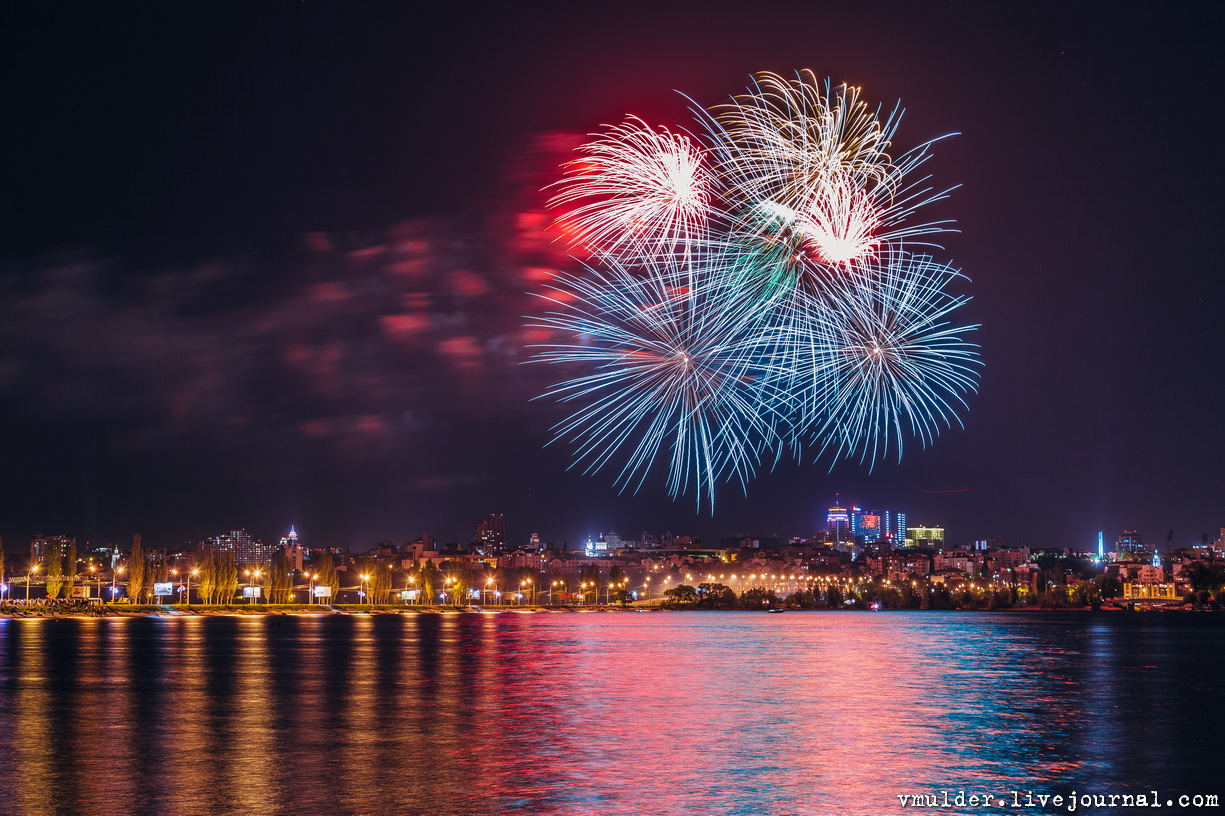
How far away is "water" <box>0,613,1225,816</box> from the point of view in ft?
49.1

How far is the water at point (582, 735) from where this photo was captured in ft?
49.1

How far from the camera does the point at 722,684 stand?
3253cm

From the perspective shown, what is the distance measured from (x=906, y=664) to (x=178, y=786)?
32.4 m

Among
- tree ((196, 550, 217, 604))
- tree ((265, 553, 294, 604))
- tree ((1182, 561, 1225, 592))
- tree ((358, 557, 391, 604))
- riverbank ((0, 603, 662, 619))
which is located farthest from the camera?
tree ((1182, 561, 1225, 592))

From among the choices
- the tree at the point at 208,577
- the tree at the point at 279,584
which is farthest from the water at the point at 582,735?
the tree at the point at 279,584

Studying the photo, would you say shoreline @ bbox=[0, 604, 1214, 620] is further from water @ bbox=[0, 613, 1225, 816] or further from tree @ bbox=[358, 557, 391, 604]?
water @ bbox=[0, 613, 1225, 816]

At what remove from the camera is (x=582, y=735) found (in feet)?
68.8

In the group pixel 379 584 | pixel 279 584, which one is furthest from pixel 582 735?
pixel 379 584

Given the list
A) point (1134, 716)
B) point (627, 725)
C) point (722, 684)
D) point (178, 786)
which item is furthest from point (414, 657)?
point (178, 786)

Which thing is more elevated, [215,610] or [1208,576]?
[215,610]

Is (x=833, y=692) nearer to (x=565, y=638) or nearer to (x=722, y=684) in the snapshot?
(x=722, y=684)

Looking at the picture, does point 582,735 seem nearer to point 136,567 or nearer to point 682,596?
point 136,567

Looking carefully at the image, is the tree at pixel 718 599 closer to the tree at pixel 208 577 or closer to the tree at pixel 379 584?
the tree at pixel 379 584

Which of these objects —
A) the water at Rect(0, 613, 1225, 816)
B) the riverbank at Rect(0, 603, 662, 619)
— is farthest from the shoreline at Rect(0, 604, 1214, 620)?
the water at Rect(0, 613, 1225, 816)
